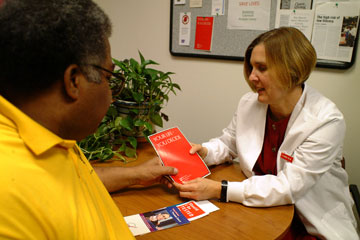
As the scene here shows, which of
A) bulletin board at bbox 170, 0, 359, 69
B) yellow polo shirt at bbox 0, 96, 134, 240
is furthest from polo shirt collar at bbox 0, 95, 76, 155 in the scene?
bulletin board at bbox 170, 0, 359, 69

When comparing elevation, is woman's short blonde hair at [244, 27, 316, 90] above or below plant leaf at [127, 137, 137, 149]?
above

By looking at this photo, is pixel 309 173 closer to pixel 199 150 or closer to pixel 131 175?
pixel 199 150

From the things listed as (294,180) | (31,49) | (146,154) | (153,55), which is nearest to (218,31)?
(153,55)

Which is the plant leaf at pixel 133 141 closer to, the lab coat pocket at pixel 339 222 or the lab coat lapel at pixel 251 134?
the lab coat lapel at pixel 251 134

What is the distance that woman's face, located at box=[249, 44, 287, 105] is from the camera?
1249 mm

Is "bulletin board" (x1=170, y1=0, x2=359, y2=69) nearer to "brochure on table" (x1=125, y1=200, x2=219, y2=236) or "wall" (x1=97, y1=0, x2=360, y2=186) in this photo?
"wall" (x1=97, y1=0, x2=360, y2=186)

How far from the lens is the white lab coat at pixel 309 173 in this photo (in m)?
1.07

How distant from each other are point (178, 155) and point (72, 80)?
29.7 inches

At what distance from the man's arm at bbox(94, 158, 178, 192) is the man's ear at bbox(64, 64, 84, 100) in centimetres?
59

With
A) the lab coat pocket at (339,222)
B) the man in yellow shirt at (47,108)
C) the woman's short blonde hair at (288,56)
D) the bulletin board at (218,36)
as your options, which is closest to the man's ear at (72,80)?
the man in yellow shirt at (47,108)

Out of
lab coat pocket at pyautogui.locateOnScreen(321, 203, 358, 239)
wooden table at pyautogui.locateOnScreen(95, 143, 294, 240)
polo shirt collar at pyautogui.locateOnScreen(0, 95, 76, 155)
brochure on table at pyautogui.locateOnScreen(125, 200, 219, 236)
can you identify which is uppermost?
polo shirt collar at pyautogui.locateOnScreen(0, 95, 76, 155)

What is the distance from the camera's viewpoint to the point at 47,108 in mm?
540

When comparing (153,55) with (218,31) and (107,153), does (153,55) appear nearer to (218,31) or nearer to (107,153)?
(218,31)

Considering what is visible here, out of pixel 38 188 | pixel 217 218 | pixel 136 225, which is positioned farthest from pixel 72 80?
→ pixel 217 218
